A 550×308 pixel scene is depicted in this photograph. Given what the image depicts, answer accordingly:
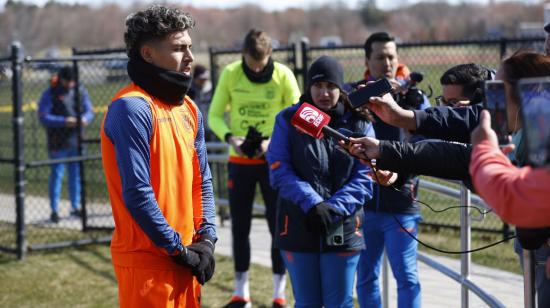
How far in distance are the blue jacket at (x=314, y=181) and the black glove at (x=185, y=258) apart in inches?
52.4

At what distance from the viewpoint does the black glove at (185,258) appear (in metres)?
3.79

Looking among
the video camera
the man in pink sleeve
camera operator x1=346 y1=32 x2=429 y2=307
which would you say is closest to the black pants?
camera operator x1=346 y1=32 x2=429 y2=307

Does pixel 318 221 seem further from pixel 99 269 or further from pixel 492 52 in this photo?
pixel 492 52

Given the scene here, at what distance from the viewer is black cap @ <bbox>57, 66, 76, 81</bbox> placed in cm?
1059

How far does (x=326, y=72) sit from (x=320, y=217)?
97 centimetres

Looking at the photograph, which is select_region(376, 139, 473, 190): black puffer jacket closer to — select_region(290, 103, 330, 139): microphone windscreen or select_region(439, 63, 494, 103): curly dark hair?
select_region(290, 103, 330, 139): microphone windscreen

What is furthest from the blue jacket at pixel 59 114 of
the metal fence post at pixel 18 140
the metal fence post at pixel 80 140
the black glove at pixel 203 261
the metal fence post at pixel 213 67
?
the black glove at pixel 203 261

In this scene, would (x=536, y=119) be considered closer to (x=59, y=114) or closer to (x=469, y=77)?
(x=469, y=77)

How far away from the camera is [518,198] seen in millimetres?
2633

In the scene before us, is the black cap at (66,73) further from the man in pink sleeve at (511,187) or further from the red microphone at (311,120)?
the man in pink sleeve at (511,187)

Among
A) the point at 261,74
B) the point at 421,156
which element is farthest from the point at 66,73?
the point at 421,156

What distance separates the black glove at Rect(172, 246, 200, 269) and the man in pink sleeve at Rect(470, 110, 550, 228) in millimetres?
1516

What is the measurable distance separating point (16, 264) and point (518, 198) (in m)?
7.13

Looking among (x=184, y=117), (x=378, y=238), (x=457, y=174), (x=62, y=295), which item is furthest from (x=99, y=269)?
(x=457, y=174)
